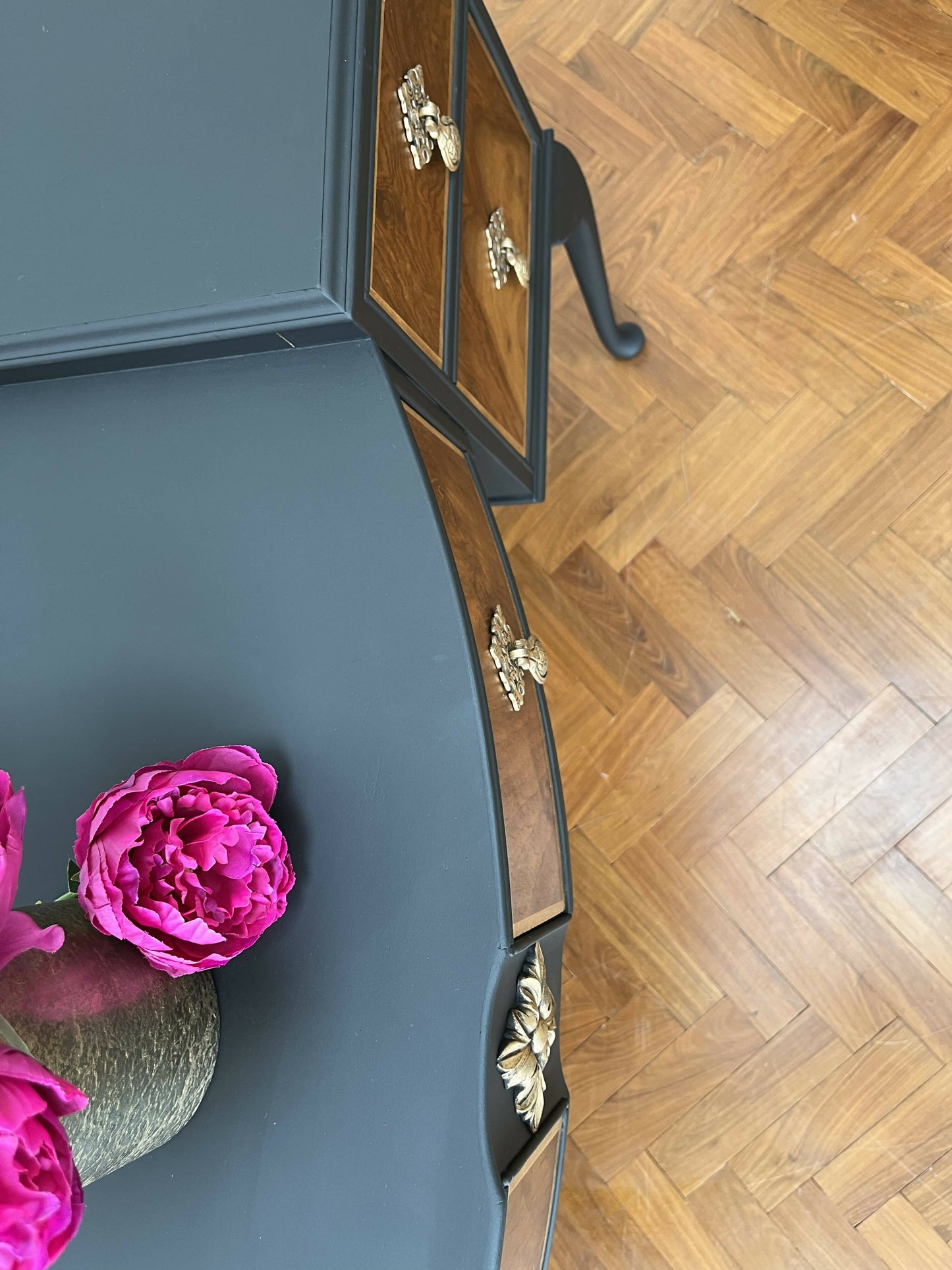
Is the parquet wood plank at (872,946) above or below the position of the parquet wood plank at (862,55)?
below

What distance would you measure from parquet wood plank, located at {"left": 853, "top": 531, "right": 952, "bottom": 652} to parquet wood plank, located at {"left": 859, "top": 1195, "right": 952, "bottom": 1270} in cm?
65

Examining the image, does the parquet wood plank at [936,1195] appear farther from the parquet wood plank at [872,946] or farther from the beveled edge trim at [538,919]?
the beveled edge trim at [538,919]

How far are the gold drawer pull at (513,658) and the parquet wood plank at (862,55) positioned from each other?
109 centimetres

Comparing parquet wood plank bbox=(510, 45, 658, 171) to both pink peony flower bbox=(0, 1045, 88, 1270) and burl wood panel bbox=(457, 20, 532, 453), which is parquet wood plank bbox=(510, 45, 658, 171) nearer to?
burl wood panel bbox=(457, 20, 532, 453)

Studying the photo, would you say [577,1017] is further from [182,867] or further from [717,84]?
[717,84]

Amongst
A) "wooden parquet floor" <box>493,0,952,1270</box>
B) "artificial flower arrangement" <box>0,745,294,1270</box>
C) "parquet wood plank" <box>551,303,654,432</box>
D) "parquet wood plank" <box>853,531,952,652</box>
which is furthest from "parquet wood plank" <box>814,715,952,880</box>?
"artificial flower arrangement" <box>0,745,294,1270</box>

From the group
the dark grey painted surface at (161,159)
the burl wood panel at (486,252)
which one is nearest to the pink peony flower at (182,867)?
the dark grey painted surface at (161,159)

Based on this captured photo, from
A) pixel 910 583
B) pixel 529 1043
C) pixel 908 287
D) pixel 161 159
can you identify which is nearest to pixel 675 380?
pixel 908 287

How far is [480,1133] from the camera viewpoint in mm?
586

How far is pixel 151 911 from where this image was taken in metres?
0.54

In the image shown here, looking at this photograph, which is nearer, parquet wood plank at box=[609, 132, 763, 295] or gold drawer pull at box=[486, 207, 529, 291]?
gold drawer pull at box=[486, 207, 529, 291]

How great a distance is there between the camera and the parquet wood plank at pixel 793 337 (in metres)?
1.29

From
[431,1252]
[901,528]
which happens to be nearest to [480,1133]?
[431,1252]

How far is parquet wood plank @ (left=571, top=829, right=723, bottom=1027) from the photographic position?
47.4 inches
